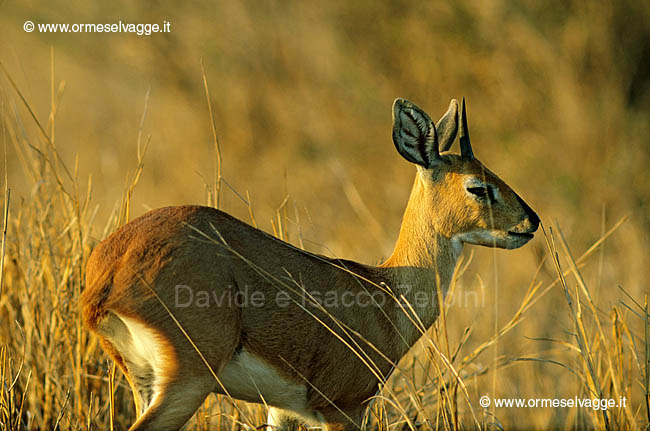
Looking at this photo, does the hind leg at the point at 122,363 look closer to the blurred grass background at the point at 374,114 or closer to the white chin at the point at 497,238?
the white chin at the point at 497,238

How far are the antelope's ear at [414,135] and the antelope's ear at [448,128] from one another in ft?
0.86

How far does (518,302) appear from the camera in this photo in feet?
25.5

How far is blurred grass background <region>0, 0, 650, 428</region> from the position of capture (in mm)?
8438

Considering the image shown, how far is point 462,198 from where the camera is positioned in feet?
12.6

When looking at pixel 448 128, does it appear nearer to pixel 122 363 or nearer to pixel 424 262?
pixel 424 262

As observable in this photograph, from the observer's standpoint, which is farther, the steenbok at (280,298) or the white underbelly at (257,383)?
the white underbelly at (257,383)

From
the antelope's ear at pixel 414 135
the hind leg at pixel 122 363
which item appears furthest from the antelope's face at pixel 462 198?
the hind leg at pixel 122 363

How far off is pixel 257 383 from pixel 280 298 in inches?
14.3

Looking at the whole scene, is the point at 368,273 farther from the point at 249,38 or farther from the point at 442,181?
the point at 249,38

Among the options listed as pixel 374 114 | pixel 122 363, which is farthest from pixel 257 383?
pixel 374 114

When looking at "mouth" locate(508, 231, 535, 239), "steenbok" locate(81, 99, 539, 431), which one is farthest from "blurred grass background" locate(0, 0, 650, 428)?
"steenbok" locate(81, 99, 539, 431)

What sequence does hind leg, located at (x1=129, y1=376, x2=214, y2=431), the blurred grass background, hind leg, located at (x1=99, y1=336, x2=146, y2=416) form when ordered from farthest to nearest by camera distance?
the blurred grass background
hind leg, located at (x1=99, y1=336, x2=146, y2=416)
hind leg, located at (x1=129, y1=376, x2=214, y2=431)

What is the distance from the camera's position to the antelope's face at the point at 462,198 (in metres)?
3.84

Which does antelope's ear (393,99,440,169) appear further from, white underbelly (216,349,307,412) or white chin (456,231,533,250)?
white underbelly (216,349,307,412)
